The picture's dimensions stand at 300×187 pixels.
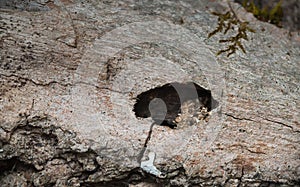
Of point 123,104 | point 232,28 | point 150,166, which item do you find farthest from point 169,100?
point 232,28

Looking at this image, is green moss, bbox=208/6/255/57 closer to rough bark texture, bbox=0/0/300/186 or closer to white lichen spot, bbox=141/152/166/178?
rough bark texture, bbox=0/0/300/186

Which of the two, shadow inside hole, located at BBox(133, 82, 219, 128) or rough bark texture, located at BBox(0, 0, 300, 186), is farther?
shadow inside hole, located at BBox(133, 82, 219, 128)

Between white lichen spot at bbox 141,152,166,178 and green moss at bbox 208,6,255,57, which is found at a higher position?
green moss at bbox 208,6,255,57

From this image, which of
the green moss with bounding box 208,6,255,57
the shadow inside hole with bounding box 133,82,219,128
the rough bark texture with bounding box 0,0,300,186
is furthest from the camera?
the green moss with bounding box 208,6,255,57

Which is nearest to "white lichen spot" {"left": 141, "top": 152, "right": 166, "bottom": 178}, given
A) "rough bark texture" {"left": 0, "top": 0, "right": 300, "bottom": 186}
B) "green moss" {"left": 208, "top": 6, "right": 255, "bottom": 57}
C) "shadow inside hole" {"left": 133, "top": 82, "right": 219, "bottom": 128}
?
"rough bark texture" {"left": 0, "top": 0, "right": 300, "bottom": 186}

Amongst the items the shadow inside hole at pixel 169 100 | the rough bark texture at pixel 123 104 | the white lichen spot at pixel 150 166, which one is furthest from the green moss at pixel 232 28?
the white lichen spot at pixel 150 166

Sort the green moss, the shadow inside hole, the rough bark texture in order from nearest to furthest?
the rough bark texture
the shadow inside hole
the green moss

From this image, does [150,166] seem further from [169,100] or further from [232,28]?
[232,28]
